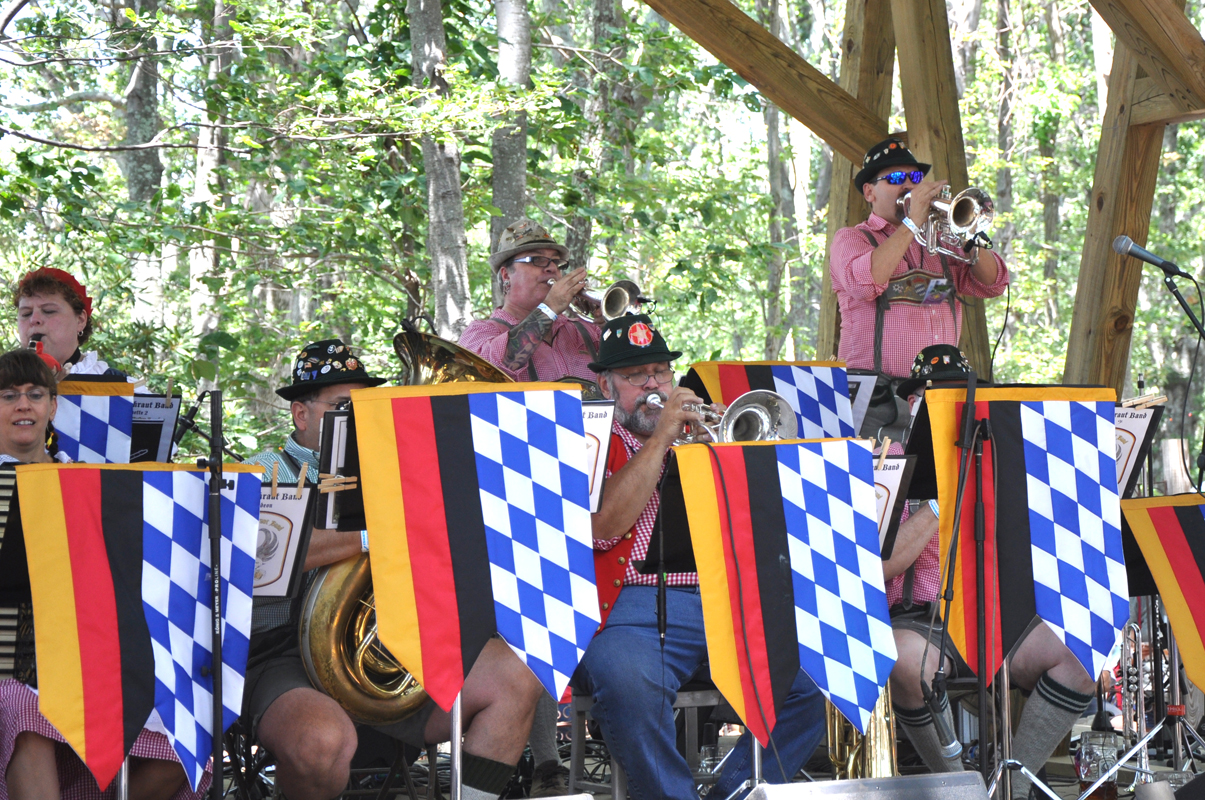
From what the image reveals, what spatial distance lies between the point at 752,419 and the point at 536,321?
1596 mm

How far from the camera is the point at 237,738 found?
397 cm

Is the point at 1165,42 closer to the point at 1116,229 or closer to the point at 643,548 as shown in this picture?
the point at 1116,229

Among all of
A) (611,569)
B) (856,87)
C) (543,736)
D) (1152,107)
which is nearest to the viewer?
(611,569)

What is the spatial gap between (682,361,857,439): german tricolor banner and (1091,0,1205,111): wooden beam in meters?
2.10

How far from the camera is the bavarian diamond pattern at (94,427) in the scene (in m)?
3.84

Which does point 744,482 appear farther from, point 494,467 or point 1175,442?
point 1175,442

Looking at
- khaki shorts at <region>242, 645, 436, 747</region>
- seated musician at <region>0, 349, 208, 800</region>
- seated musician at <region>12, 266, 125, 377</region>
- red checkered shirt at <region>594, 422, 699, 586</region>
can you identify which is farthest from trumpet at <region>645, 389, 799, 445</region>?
seated musician at <region>12, 266, 125, 377</region>

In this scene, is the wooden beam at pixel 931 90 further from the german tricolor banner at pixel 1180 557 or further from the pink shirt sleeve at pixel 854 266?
the german tricolor banner at pixel 1180 557

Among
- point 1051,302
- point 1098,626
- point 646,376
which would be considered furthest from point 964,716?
point 1051,302

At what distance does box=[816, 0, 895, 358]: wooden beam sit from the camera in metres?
6.27

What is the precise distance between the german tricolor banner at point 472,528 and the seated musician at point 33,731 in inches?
32.4

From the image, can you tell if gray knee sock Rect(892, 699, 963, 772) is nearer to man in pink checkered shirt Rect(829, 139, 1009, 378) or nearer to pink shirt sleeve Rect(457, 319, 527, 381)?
man in pink checkered shirt Rect(829, 139, 1009, 378)

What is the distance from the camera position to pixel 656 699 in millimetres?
3385

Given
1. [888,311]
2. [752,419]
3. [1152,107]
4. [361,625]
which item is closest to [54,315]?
[361,625]
